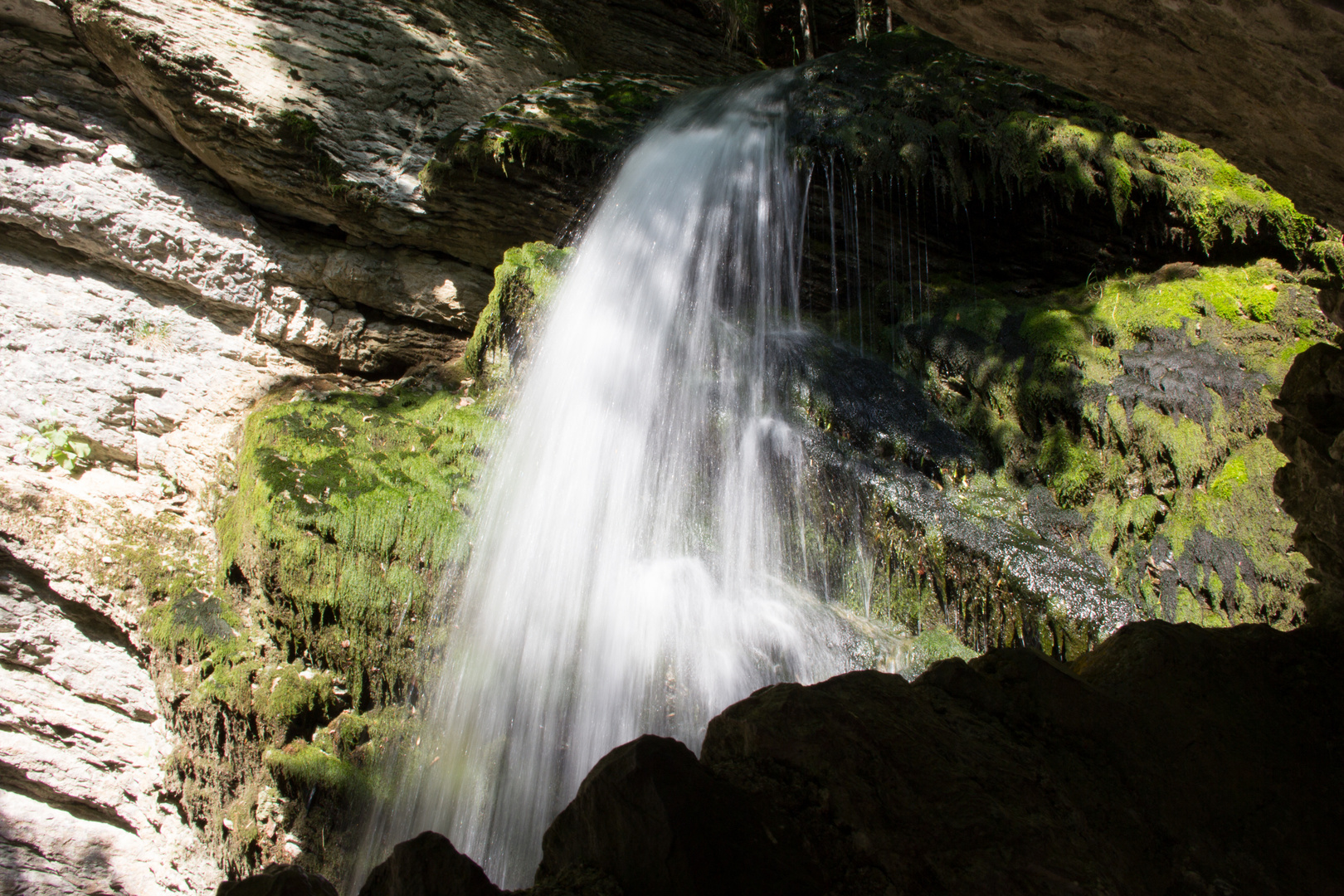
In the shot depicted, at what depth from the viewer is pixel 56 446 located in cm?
503

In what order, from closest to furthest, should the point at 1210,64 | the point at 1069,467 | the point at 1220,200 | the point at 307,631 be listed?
the point at 1210,64
the point at 307,631
the point at 1069,467
the point at 1220,200

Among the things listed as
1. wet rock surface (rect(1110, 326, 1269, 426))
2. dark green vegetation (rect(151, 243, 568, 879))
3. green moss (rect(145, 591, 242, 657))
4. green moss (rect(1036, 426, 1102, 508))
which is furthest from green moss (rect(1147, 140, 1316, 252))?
green moss (rect(145, 591, 242, 657))

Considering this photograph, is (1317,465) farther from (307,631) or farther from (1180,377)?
(307,631)

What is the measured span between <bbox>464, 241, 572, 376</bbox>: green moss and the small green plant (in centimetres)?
265

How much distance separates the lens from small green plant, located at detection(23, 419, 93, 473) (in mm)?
4945

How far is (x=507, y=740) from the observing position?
3891mm

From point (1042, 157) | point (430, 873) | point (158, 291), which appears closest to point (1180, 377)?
point (1042, 157)

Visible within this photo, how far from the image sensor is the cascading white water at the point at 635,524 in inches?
151

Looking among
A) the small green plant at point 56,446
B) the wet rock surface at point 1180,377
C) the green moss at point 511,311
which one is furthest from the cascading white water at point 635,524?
the small green plant at point 56,446

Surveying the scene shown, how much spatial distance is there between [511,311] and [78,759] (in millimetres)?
3893

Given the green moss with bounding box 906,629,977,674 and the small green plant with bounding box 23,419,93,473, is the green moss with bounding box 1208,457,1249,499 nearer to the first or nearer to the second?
the green moss with bounding box 906,629,977,674

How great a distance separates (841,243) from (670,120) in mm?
2199

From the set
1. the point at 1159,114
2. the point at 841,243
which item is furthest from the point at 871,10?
the point at 1159,114

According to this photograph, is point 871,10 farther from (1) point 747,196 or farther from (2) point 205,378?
(2) point 205,378
